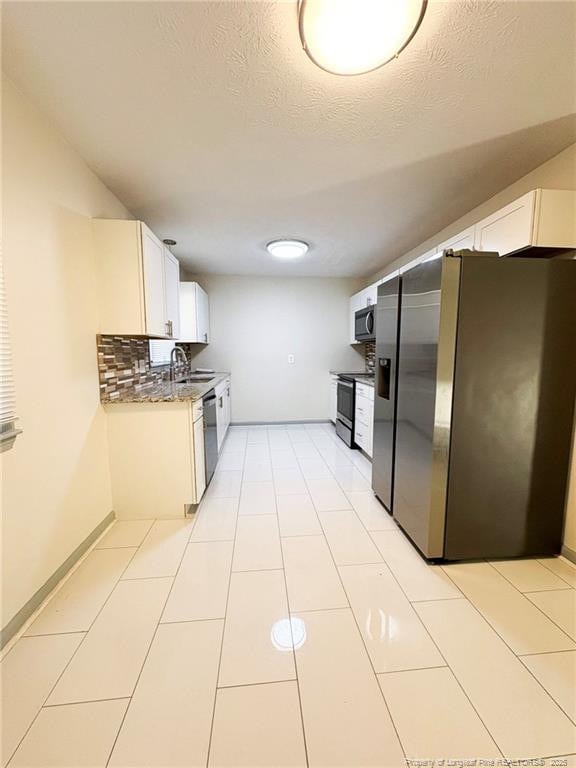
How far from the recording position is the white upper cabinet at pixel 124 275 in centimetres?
208

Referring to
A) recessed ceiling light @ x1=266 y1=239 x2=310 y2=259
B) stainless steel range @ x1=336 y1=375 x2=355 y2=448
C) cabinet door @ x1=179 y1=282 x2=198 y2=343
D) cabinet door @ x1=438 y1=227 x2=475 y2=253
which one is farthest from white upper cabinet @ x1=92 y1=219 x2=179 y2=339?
stainless steel range @ x1=336 y1=375 x2=355 y2=448

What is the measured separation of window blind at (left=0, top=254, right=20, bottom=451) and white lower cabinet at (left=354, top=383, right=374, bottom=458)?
110 inches

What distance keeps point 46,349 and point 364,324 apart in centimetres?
350

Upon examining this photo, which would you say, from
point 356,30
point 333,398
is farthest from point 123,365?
point 333,398

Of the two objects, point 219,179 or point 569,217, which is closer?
point 569,217

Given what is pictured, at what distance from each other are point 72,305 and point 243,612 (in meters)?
1.92

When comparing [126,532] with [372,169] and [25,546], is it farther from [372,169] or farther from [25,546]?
[372,169]

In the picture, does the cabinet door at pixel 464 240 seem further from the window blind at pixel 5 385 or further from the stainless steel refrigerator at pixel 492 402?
the window blind at pixel 5 385

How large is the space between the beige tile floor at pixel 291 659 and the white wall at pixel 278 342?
3.14 metres

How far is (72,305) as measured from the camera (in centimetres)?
182

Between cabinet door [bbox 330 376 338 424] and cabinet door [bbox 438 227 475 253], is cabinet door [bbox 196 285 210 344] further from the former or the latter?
cabinet door [bbox 438 227 475 253]

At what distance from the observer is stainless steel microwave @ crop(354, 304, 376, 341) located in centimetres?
396

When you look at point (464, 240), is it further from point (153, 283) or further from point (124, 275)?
point (124, 275)

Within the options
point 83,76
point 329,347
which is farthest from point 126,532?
point 329,347
